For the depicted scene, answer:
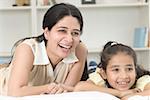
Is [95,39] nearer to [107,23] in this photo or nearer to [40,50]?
[107,23]

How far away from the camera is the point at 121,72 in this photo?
1.46 meters

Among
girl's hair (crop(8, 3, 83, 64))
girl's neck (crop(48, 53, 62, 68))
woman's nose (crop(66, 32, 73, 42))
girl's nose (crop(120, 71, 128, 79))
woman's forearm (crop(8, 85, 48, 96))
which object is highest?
girl's hair (crop(8, 3, 83, 64))

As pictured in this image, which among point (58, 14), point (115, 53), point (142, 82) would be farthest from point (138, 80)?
point (58, 14)

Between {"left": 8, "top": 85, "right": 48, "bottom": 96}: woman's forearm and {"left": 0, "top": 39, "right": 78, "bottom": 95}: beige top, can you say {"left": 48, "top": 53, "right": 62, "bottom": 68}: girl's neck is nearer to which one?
{"left": 0, "top": 39, "right": 78, "bottom": 95}: beige top

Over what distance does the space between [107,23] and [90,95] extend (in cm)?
251

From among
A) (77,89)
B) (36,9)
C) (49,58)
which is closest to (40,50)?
(49,58)

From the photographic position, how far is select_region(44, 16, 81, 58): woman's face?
1.55 meters

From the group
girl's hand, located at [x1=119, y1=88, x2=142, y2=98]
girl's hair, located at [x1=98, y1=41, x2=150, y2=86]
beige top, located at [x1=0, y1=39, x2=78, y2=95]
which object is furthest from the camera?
beige top, located at [x1=0, y1=39, x2=78, y2=95]

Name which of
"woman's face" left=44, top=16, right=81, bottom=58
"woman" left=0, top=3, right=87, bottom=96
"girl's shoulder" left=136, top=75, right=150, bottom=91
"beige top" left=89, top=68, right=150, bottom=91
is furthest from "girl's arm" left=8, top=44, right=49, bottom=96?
"girl's shoulder" left=136, top=75, right=150, bottom=91

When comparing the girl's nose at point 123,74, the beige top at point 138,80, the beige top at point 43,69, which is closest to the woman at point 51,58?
the beige top at point 43,69

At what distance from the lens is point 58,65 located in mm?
1790

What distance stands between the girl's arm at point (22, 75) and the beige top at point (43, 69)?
4 cm

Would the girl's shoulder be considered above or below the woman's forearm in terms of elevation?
above

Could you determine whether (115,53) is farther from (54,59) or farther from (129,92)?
(54,59)
